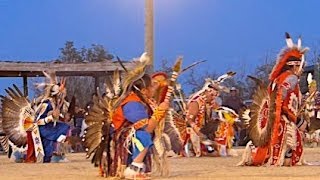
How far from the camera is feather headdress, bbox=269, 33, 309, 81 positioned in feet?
46.2

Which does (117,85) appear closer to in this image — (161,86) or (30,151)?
(161,86)

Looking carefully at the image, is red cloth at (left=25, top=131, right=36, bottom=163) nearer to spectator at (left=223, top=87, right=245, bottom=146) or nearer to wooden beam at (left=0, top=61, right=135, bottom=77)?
wooden beam at (left=0, top=61, right=135, bottom=77)

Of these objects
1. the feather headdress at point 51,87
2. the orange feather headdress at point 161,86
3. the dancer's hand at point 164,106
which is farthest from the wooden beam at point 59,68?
Result: the dancer's hand at point 164,106

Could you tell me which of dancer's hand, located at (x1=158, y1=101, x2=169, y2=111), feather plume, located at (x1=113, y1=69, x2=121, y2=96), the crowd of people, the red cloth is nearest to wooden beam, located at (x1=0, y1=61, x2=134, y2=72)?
the crowd of people

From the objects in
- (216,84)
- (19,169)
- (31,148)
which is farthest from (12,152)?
(216,84)

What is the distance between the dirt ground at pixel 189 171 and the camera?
12.1 metres

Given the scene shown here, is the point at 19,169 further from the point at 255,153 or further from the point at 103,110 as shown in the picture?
the point at 255,153

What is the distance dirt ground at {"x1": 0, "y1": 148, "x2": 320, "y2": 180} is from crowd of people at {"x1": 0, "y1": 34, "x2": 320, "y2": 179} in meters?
0.39

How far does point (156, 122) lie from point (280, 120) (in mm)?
3057

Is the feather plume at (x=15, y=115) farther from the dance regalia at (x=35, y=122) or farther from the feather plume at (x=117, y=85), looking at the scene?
the feather plume at (x=117, y=85)

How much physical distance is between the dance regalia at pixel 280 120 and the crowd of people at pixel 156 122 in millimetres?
15

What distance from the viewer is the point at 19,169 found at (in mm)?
14797

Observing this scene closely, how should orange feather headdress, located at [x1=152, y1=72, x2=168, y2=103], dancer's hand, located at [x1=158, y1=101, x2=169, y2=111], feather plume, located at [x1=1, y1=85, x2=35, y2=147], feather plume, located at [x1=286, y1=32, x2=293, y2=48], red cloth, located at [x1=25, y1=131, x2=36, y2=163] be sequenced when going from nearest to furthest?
1. dancer's hand, located at [x1=158, y1=101, x2=169, y2=111]
2. orange feather headdress, located at [x1=152, y1=72, x2=168, y2=103]
3. feather plume, located at [x1=286, y1=32, x2=293, y2=48]
4. red cloth, located at [x1=25, y1=131, x2=36, y2=163]
5. feather plume, located at [x1=1, y1=85, x2=35, y2=147]

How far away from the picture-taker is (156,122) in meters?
11.6
